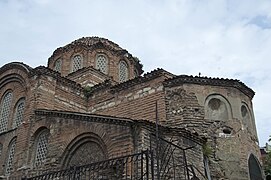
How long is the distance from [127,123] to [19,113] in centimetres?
694

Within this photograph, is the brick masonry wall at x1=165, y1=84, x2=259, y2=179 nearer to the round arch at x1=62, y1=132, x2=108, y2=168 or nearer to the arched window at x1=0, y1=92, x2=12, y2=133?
the round arch at x1=62, y1=132, x2=108, y2=168

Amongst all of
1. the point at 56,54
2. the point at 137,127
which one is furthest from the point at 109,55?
the point at 137,127

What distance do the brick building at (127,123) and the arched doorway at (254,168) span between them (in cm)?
4

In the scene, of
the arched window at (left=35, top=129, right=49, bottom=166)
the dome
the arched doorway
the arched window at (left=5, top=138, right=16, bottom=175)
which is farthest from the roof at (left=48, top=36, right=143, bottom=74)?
the arched doorway

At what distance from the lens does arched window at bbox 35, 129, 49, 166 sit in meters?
13.6

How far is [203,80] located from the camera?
48.5 ft

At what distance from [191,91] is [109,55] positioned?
7141 millimetres

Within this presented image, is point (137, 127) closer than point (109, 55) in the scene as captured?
Yes

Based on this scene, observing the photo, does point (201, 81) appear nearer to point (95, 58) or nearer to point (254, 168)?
point (254, 168)

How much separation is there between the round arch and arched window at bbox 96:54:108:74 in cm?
845

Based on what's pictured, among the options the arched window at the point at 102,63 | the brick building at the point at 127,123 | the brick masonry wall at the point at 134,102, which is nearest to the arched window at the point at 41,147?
the brick building at the point at 127,123

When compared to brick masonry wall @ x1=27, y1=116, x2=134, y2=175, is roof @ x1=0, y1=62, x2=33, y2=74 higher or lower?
higher

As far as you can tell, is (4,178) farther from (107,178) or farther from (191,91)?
(191,91)

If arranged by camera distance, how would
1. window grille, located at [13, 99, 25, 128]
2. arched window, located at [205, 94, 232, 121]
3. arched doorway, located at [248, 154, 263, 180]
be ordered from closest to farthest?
arched doorway, located at [248, 154, 263, 180], arched window, located at [205, 94, 232, 121], window grille, located at [13, 99, 25, 128]
